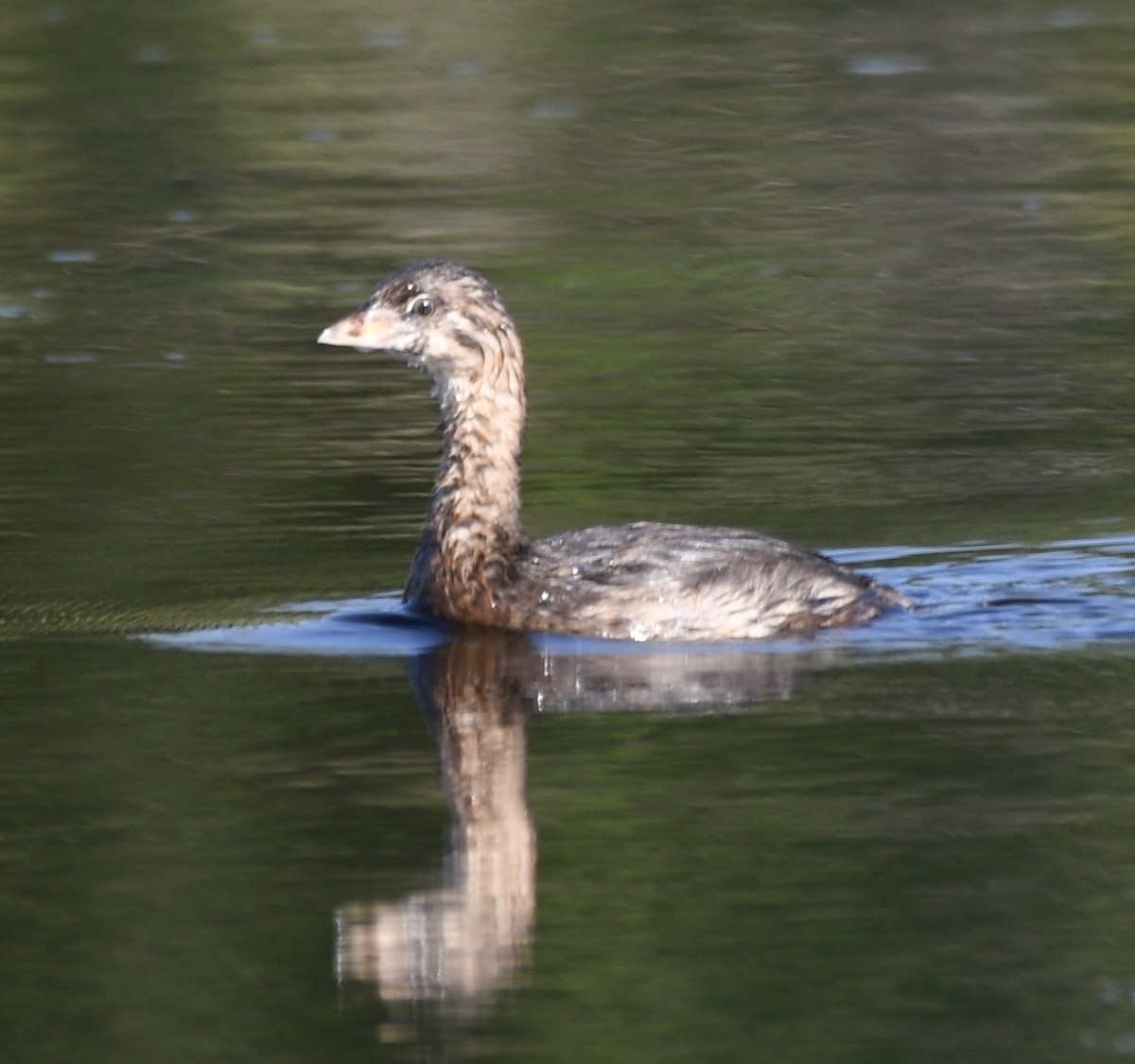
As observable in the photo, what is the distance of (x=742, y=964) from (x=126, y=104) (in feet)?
59.0

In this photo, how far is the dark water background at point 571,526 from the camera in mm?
6496

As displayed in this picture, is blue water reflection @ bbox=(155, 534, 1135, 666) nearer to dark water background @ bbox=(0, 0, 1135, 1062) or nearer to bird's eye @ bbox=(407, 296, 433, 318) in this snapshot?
dark water background @ bbox=(0, 0, 1135, 1062)

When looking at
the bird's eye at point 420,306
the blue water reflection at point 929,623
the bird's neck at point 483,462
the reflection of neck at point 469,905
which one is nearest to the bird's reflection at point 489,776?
the reflection of neck at point 469,905

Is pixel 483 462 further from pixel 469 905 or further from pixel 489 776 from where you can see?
pixel 469 905

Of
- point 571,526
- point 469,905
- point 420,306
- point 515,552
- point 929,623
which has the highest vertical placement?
point 420,306

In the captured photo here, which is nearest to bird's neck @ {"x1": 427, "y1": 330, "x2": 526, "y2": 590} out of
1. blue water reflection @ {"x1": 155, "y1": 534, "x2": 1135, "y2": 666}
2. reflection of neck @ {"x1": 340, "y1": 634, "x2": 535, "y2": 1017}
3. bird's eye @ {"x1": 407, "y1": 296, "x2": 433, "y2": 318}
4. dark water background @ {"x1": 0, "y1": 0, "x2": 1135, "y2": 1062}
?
bird's eye @ {"x1": 407, "y1": 296, "x2": 433, "y2": 318}

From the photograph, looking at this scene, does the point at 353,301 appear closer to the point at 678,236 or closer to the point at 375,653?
the point at 678,236

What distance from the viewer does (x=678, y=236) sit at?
60.6ft

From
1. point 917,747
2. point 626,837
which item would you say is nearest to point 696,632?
point 917,747

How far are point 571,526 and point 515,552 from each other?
180 centimetres

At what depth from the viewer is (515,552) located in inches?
404

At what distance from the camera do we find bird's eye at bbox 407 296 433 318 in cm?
1029

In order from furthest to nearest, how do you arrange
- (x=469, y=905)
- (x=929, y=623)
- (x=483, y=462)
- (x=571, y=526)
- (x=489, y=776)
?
(x=571, y=526) → (x=483, y=462) → (x=929, y=623) → (x=489, y=776) → (x=469, y=905)

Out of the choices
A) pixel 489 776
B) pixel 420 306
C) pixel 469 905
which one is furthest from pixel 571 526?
pixel 469 905
